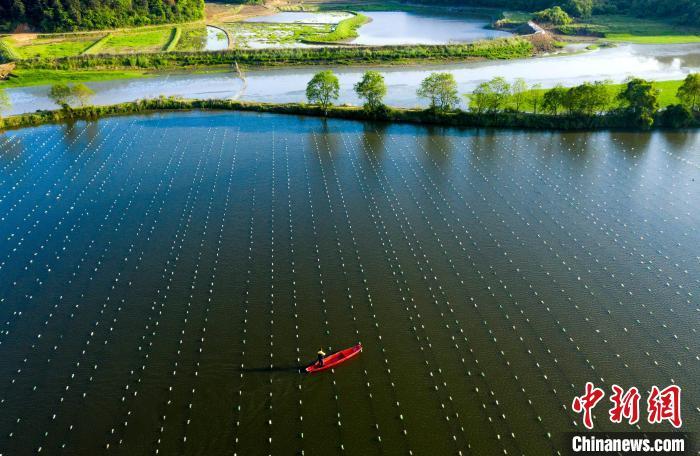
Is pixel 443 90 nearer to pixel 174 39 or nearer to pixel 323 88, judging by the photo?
pixel 323 88

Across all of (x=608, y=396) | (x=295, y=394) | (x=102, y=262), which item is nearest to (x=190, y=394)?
(x=295, y=394)

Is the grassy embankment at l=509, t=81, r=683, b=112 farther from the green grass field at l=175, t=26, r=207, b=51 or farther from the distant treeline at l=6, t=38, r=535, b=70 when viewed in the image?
the green grass field at l=175, t=26, r=207, b=51

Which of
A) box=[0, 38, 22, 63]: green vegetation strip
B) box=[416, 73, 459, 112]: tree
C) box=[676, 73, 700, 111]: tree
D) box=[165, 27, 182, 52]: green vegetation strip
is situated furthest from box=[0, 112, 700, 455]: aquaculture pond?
box=[165, 27, 182, 52]: green vegetation strip

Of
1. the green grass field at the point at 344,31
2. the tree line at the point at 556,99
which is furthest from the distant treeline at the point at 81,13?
the tree line at the point at 556,99

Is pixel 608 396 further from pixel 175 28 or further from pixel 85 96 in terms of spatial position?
pixel 175 28

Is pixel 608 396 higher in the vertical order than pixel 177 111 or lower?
lower
